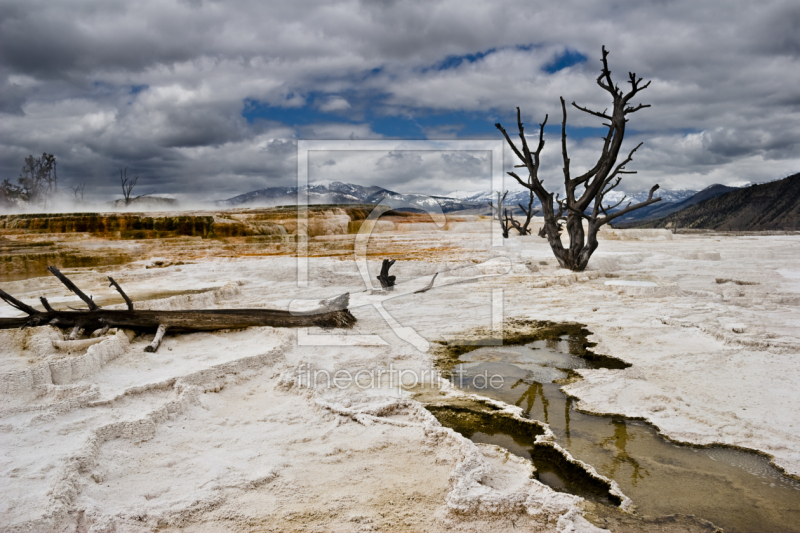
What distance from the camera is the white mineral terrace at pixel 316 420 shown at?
2572 mm

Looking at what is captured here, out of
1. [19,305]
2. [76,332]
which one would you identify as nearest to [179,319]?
[76,332]

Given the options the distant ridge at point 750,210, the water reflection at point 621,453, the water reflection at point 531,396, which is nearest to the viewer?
the water reflection at point 621,453

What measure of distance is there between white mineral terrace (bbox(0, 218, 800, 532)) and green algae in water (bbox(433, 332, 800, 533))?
0.18 m

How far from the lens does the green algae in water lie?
2562mm

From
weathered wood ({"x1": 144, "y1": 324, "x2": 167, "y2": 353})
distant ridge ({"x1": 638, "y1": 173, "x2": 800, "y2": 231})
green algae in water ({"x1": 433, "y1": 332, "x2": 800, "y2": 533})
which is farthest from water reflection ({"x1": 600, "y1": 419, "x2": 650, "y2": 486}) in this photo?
distant ridge ({"x1": 638, "y1": 173, "x2": 800, "y2": 231})

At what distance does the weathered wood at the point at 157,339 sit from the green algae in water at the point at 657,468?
3.35 metres

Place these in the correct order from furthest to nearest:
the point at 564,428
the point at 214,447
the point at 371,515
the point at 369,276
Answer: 1. the point at 369,276
2. the point at 564,428
3. the point at 214,447
4. the point at 371,515

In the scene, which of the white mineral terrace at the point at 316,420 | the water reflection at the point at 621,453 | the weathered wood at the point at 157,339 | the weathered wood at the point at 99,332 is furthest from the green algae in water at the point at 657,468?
the weathered wood at the point at 99,332

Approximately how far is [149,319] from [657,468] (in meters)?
5.57

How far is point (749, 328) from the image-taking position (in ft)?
18.3

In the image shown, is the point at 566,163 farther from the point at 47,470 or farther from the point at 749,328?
the point at 47,470

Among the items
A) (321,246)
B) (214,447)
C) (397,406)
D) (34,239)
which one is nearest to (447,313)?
(397,406)

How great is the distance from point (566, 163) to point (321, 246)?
15.8 m

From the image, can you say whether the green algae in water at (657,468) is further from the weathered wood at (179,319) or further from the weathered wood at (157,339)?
the weathered wood at (157,339)
